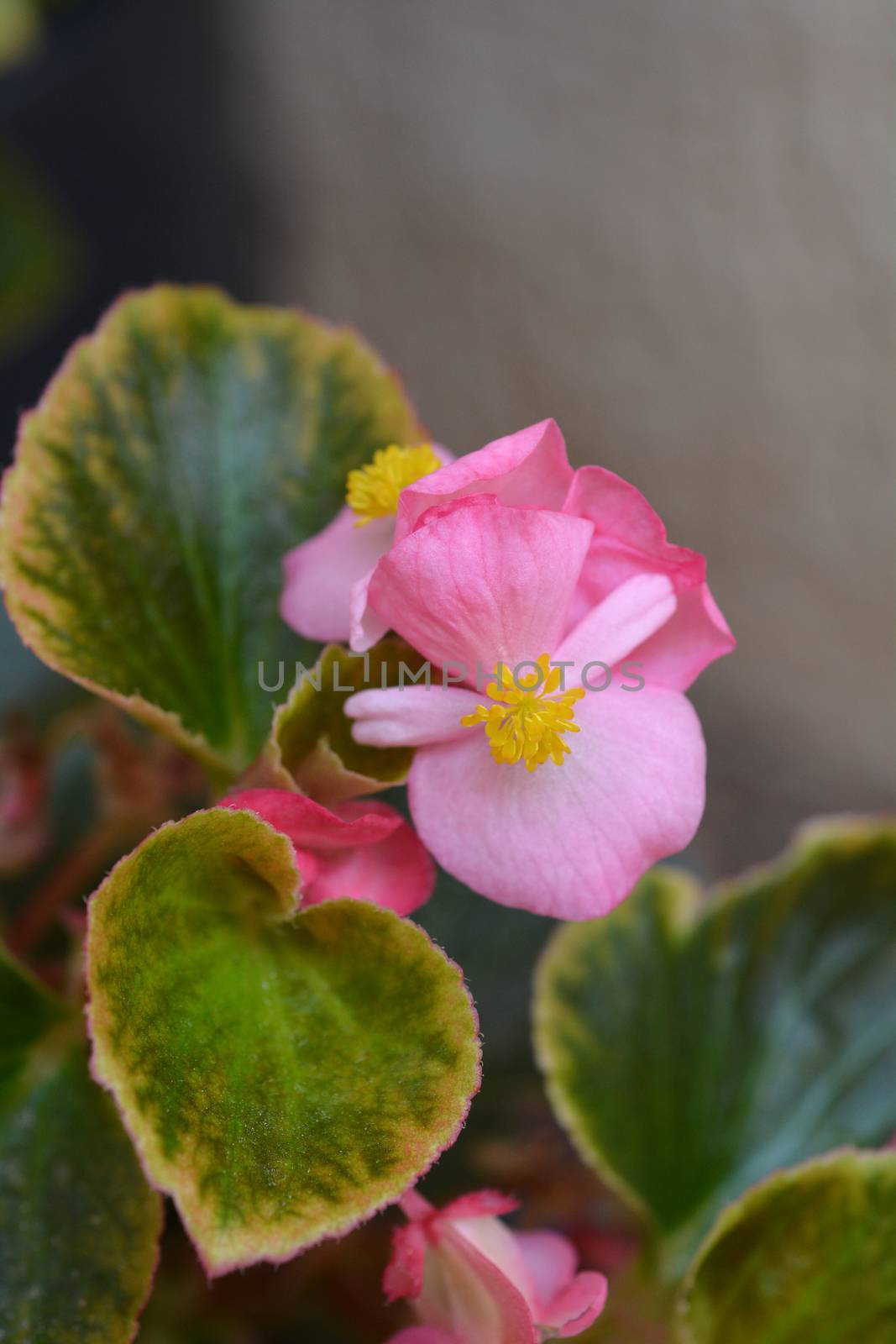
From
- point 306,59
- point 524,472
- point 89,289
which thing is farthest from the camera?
point 306,59

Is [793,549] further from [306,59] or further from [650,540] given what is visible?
[650,540]

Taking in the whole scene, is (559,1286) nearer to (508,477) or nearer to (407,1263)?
(407,1263)

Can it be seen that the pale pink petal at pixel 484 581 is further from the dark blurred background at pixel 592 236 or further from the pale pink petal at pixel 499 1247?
the dark blurred background at pixel 592 236

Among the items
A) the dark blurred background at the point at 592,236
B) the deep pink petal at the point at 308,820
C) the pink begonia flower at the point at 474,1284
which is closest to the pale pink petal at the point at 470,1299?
the pink begonia flower at the point at 474,1284

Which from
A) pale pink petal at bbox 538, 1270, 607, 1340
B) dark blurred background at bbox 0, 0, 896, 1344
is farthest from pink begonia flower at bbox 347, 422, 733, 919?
dark blurred background at bbox 0, 0, 896, 1344

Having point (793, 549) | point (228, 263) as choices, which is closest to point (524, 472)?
point (793, 549)

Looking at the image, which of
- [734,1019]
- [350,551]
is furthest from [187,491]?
[734,1019]
